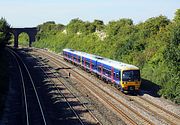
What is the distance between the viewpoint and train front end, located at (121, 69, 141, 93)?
1361 inches

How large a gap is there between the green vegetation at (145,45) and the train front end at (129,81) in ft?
7.48

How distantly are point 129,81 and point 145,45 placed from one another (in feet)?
51.2

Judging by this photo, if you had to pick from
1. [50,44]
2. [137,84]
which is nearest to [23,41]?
[50,44]

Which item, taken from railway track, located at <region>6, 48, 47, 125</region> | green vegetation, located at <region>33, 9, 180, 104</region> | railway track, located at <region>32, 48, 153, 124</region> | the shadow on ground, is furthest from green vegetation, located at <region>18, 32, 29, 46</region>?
the shadow on ground

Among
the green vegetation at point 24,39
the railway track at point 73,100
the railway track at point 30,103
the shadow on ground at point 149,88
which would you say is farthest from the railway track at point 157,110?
the green vegetation at point 24,39

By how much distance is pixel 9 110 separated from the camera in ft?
96.3

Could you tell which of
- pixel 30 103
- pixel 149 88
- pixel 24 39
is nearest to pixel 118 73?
pixel 149 88

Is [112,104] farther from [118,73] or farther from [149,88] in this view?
[149,88]

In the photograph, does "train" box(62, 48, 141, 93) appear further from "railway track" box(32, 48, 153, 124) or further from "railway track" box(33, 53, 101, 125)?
"railway track" box(33, 53, 101, 125)

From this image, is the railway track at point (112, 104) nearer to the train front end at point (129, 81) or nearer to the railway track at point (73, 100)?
the train front end at point (129, 81)

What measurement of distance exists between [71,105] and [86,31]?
61.4 meters

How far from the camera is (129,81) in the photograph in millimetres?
34562

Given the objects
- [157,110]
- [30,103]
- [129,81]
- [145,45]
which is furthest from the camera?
[145,45]

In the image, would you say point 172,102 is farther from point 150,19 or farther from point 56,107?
point 150,19
